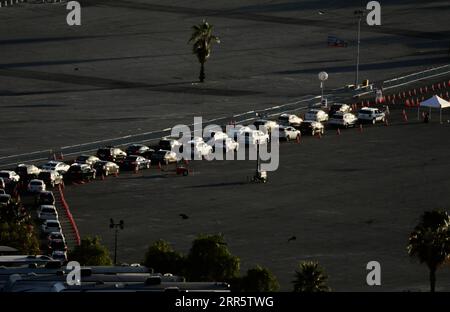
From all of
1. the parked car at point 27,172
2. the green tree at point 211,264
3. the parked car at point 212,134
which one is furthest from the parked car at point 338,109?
the green tree at point 211,264

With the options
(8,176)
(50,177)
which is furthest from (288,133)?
(8,176)

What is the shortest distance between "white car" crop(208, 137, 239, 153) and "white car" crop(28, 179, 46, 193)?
1697cm

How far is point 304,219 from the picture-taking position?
3199 inches

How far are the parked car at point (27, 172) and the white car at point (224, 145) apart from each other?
47.7 ft

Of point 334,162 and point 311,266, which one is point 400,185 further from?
point 311,266

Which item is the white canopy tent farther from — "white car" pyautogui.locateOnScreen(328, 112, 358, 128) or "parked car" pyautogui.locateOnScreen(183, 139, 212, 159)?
"parked car" pyautogui.locateOnScreen(183, 139, 212, 159)

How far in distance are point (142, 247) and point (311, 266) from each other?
1836cm

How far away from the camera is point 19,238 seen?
218 feet

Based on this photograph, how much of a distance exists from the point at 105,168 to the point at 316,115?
77.5 ft

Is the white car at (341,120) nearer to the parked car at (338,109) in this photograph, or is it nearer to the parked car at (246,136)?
the parked car at (338,109)

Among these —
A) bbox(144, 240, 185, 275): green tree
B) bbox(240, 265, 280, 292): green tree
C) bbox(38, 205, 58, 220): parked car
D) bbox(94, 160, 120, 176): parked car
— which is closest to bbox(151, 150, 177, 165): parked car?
bbox(94, 160, 120, 176): parked car

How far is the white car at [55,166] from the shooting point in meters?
92.4

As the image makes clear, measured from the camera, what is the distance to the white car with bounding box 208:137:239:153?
102 metres
